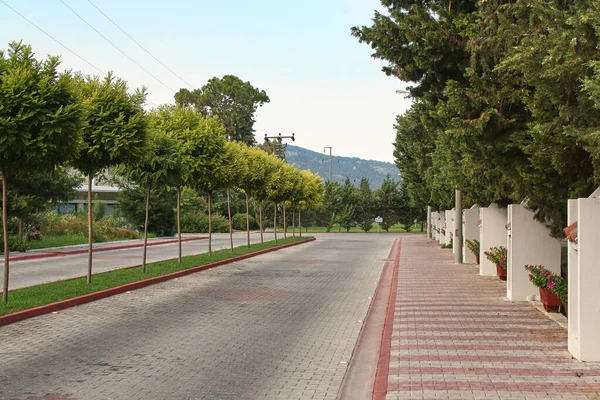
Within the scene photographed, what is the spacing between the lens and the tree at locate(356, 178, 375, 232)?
3132 inches

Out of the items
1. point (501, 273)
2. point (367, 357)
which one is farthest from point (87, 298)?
point (501, 273)

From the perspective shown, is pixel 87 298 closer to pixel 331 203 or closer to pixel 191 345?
Answer: pixel 191 345

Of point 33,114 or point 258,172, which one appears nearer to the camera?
point 33,114

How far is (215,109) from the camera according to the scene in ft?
290

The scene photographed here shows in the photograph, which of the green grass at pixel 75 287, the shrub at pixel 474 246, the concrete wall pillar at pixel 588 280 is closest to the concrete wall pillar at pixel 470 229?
the shrub at pixel 474 246

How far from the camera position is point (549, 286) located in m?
12.6

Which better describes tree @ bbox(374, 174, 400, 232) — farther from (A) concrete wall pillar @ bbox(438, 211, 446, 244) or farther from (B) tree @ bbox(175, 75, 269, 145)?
(A) concrete wall pillar @ bbox(438, 211, 446, 244)

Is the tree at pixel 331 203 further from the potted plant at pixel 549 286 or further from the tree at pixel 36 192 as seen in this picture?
the potted plant at pixel 549 286

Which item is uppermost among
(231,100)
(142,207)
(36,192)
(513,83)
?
(231,100)

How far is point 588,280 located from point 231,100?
271 ft

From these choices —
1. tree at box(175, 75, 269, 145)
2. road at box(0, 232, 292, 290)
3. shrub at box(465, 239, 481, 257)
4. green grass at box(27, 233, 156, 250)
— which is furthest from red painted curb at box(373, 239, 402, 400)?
tree at box(175, 75, 269, 145)

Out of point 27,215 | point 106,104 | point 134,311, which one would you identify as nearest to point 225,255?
point 27,215

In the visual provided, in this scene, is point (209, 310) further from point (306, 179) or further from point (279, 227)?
point (279, 227)

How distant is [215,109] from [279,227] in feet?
55.0
